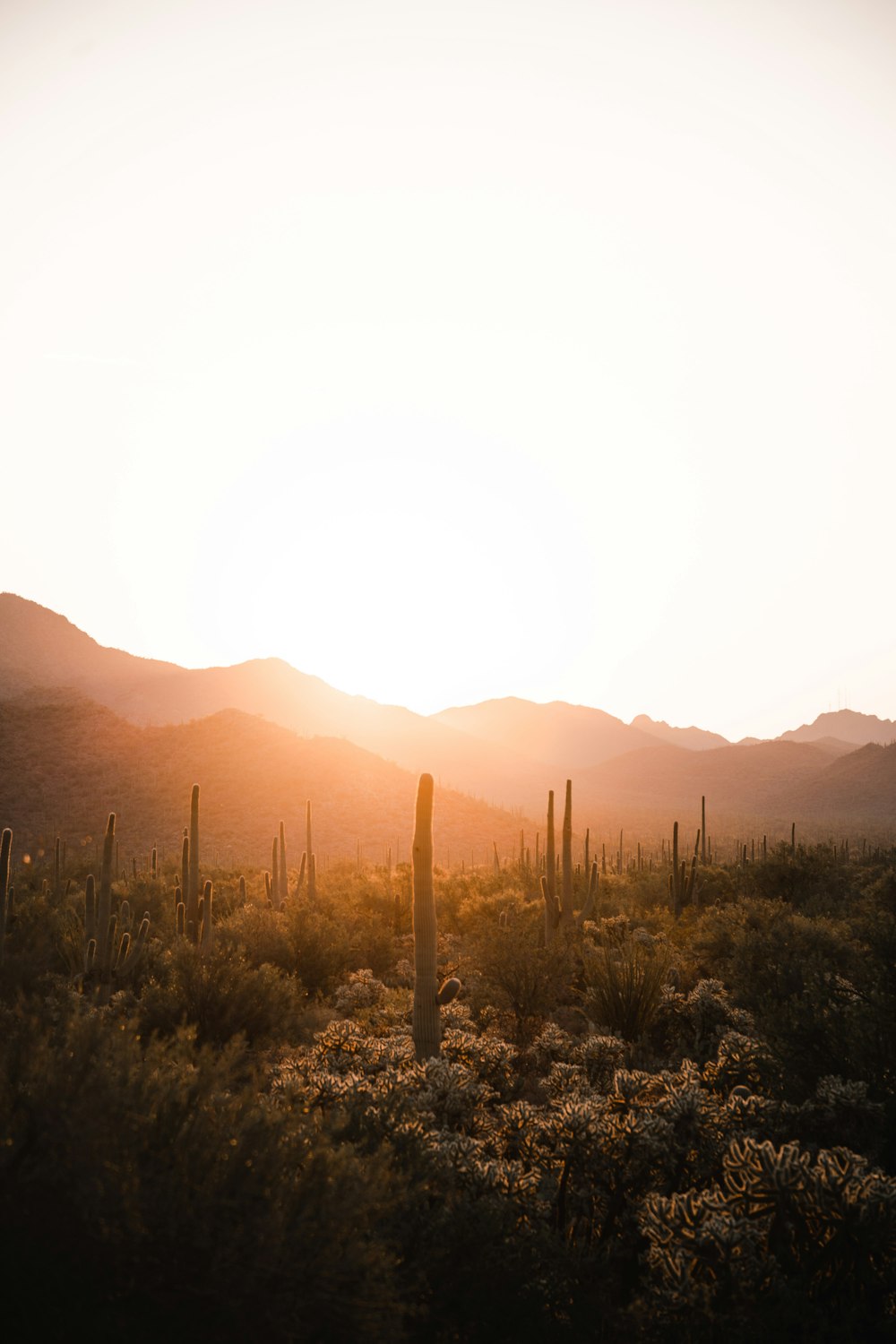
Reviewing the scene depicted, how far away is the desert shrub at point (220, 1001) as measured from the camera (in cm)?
975

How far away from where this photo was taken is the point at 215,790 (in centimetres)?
4925

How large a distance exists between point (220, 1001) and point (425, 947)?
3303mm

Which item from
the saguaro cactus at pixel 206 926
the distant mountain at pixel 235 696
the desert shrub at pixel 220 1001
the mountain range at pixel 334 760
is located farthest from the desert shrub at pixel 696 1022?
the distant mountain at pixel 235 696

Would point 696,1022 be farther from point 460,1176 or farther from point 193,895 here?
point 193,895

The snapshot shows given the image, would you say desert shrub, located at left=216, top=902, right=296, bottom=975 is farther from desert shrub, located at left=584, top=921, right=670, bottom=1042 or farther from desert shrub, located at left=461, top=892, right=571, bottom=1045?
desert shrub, located at left=584, top=921, right=670, bottom=1042

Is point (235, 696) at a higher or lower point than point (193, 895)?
higher

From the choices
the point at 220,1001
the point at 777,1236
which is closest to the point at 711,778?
the point at 220,1001

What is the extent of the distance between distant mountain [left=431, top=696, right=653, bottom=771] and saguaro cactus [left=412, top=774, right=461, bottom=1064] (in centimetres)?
14282

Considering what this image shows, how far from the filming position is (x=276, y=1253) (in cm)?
352

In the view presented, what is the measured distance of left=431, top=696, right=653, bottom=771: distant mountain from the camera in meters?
161

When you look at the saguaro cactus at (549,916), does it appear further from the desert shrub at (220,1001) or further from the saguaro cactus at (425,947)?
the saguaro cactus at (425,947)

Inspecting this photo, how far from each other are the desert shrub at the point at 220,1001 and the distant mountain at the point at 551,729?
141 m

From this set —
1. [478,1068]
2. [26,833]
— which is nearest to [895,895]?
[478,1068]

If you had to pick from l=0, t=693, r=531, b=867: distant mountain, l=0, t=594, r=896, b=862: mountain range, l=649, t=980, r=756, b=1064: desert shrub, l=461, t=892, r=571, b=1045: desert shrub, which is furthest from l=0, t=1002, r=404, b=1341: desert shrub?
l=0, t=594, r=896, b=862: mountain range
